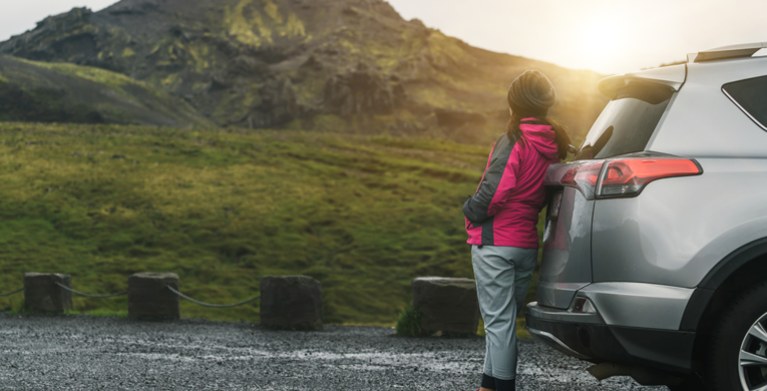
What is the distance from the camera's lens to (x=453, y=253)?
149 feet

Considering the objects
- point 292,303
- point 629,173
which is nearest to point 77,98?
point 292,303

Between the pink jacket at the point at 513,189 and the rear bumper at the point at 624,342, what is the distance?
76 cm

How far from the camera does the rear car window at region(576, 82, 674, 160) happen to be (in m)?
5.34

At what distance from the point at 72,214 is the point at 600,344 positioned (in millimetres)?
48120

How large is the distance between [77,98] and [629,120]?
16474cm

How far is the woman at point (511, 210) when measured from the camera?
604 cm

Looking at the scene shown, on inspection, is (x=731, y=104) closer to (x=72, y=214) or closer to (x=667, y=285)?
(x=667, y=285)

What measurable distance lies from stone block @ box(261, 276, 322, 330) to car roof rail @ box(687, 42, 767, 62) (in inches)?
429

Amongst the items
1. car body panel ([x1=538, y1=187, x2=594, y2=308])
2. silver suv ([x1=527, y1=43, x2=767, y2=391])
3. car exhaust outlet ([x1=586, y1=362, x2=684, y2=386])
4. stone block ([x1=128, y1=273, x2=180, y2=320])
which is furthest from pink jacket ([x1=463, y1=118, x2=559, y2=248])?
stone block ([x1=128, y1=273, x2=180, y2=320])

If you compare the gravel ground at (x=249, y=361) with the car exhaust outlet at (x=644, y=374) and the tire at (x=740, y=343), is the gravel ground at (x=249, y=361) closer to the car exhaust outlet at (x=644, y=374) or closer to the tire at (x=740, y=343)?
the car exhaust outlet at (x=644, y=374)

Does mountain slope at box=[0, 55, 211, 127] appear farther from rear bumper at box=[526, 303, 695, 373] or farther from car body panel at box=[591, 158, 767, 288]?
car body panel at box=[591, 158, 767, 288]

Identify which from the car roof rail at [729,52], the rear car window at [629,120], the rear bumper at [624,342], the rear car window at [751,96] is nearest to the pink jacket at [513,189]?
the rear car window at [629,120]

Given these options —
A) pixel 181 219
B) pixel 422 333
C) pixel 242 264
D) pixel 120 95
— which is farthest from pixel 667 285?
pixel 120 95

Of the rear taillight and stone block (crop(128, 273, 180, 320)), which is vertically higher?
the rear taillight
